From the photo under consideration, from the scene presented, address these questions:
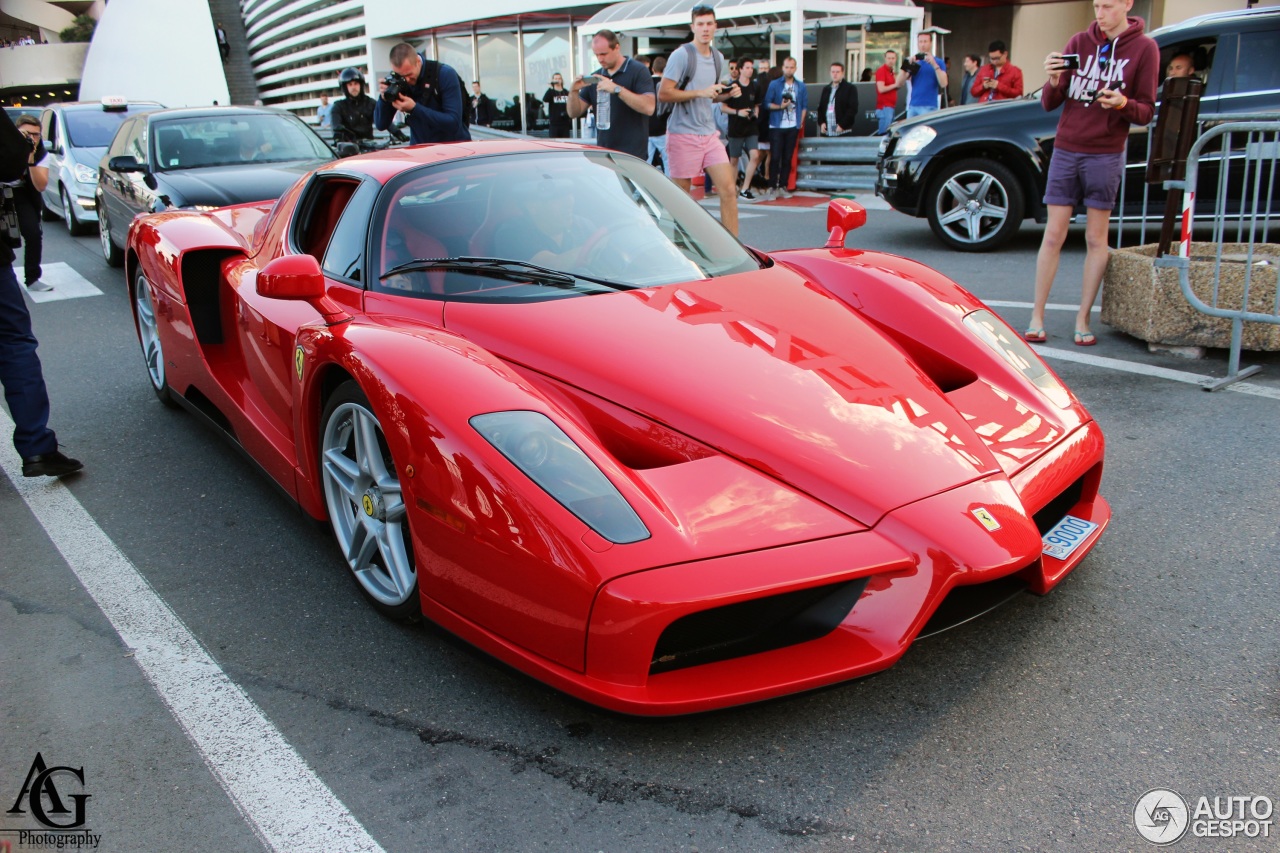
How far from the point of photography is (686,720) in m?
2.05

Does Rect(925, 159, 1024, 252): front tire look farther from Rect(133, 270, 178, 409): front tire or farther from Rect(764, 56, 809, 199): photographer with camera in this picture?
Rect(133, 270, 178, 409): front tire

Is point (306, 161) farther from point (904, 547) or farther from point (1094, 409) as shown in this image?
point (904, 547)

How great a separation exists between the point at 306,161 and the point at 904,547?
722 centimetres

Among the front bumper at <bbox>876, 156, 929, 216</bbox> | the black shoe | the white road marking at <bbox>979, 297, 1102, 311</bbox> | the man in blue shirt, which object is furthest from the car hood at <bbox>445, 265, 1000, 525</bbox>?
the man in blue shirt

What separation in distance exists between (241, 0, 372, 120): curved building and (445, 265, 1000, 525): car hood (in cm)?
3508

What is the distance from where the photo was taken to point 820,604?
2107 millimetres

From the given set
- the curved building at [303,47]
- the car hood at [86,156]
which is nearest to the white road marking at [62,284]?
the car hood at [86,156]

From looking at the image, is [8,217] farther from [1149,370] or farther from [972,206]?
[972,206]

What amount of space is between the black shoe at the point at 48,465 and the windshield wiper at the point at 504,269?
1805 mm

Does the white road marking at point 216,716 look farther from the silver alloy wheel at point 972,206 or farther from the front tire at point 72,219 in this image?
the front tire at point 72,219

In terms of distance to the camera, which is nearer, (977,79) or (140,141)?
(140,141)

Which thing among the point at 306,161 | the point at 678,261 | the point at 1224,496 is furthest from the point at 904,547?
the point at 306,161

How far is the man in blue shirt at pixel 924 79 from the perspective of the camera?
12258mm

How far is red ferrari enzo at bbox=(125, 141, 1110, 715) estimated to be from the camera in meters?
2.07
